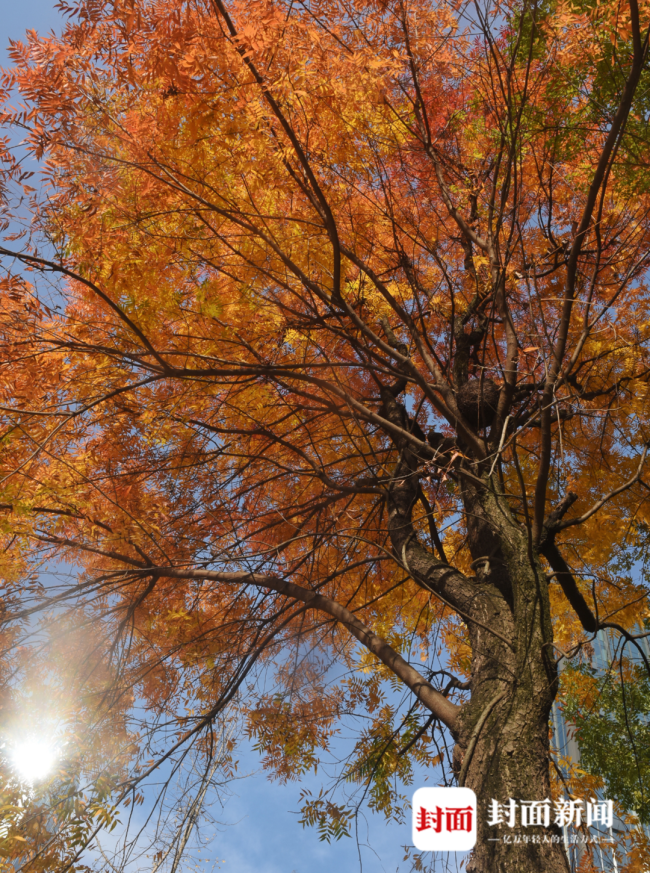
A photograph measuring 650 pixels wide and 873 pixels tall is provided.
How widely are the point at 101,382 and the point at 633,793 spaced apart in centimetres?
739

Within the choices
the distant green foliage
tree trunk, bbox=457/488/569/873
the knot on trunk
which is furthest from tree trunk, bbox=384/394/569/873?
the distant green foliage

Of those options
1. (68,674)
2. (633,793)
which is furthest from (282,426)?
(633,793)

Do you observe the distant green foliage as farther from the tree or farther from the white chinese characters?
the white chinese characters

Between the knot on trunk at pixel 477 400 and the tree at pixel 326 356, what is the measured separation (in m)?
0.03

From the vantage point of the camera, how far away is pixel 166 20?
2.64 metres

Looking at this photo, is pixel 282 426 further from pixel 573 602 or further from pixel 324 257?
pixel 573 602

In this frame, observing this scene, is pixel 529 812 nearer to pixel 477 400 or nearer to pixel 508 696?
pixel 508 696

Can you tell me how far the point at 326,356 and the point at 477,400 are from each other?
3.66ft

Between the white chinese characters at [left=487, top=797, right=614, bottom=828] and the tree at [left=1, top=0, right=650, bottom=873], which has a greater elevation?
the tree at [left=1, top=0, right=650, bottom=873]

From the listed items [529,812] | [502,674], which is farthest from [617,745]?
[529,812]

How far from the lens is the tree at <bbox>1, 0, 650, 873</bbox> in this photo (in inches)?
107

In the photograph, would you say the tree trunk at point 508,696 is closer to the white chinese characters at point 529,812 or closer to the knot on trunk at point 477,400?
the white chinese characters at point 529,812

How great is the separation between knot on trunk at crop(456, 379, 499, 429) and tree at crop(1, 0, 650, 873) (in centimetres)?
3

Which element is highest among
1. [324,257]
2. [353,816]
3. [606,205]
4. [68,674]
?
[606,205]
